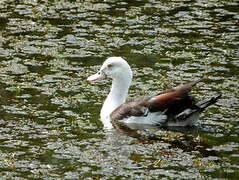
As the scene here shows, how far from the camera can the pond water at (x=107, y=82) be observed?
515 inches

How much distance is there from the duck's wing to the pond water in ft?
1.28

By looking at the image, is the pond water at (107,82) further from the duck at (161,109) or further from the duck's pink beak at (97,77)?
the duck's pink beak at (97,77)

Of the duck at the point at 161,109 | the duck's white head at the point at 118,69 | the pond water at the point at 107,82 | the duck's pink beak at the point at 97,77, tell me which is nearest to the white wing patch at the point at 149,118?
the duck at the point at 161,109

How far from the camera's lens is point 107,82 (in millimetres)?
17859

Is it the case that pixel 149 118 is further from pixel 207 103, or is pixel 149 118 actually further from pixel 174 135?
pixel 207 103

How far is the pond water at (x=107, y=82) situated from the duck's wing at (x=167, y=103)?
0.39 metres

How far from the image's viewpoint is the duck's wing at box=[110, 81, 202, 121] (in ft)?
49.4

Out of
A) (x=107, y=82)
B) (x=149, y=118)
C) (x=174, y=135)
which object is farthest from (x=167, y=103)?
(x=107, y=82)

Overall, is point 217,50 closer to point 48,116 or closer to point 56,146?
point 48,116

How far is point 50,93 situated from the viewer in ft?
54.3

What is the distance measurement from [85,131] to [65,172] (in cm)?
214

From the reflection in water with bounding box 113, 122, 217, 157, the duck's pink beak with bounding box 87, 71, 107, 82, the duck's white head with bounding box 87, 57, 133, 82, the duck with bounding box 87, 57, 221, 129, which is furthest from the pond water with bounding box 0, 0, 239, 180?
the duck's white head with bounding box 87, 57, 133, 82

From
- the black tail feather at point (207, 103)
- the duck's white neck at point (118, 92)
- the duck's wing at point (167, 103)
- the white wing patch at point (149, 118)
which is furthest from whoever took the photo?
the duck's white neck at point (118, 92)

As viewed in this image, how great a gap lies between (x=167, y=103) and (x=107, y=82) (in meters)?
2.99
